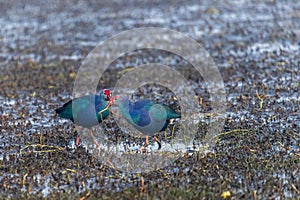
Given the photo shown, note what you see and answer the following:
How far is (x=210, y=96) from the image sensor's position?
1112cm

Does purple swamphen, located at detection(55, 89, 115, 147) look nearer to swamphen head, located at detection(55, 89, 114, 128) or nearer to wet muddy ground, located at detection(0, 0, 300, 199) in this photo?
swamphen head, located at detection(55, 89, 114, 128)

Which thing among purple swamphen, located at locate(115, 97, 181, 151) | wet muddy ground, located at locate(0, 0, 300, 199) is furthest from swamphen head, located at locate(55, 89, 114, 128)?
wet muddy ground, located at locate(0, 0, 300, 199)

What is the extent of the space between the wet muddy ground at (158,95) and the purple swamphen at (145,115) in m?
0.54

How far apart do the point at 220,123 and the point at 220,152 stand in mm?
1299

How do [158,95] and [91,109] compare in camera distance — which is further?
[158,95]

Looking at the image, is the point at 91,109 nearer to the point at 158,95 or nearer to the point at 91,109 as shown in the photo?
the point at 91,109

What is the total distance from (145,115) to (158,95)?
3.02 meters

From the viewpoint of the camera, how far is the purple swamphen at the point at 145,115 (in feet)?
27.1

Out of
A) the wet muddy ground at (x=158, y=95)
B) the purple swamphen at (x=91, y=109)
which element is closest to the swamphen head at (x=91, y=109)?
the purple swamphen at (x=91, y=109)

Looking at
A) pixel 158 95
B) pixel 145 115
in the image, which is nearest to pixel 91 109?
pixel 145 115

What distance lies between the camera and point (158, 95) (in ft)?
37.0

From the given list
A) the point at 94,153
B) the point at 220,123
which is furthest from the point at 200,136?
the point at 94,153

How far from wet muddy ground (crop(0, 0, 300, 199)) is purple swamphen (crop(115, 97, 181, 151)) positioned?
1.78ft

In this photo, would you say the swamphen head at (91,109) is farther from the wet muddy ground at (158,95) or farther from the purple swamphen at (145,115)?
the wet muddy ground at (158,95)
